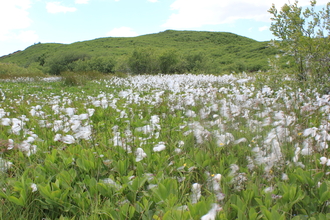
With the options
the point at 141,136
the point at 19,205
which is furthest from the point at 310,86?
the point at 19,205

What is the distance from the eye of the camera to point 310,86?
5441 mm

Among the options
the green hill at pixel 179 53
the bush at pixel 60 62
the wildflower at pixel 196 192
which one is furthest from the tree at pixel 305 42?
the bush at pixel 60 62

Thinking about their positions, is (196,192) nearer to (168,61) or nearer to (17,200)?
(17,200)

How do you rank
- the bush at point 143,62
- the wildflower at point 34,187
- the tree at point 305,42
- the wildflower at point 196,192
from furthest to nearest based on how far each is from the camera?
the bush at point 143,62 → the tree at point 305,42 → the wildflower at point 34,187 → the wildflower at point 196,192

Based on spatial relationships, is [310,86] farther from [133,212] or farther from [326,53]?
[133,212]

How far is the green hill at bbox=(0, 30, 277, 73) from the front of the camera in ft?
80.9

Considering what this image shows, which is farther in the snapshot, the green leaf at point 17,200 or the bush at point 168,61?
the bush at point 168,61

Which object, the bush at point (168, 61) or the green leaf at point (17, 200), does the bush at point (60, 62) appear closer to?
the bush at point (168, 61)

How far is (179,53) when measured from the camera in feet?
107

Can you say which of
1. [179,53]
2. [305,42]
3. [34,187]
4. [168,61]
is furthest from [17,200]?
[179,53]

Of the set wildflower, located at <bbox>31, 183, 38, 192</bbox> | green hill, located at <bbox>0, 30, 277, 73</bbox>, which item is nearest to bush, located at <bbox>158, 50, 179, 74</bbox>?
green hill, located at <bbox>0, 30, 277, 73</bbox>

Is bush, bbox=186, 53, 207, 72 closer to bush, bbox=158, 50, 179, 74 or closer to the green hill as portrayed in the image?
the green hill

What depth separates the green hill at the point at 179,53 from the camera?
2466 centimetres

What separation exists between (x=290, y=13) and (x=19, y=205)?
245 inches
